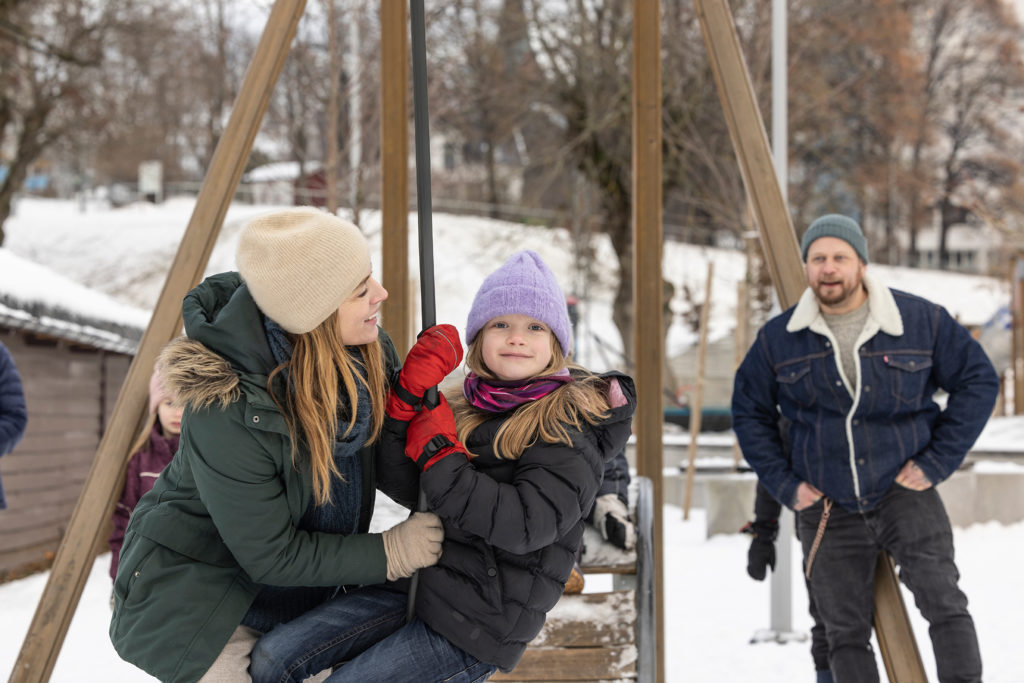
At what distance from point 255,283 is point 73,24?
17.3 metres

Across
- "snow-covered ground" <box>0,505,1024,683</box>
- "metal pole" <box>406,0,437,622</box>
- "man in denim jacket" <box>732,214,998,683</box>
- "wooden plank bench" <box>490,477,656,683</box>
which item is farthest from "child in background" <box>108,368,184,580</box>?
"man in denim jacket" <box>732,214,998,683</box>

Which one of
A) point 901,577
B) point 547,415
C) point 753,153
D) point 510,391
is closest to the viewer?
point 547,415

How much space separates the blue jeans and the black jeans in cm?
142

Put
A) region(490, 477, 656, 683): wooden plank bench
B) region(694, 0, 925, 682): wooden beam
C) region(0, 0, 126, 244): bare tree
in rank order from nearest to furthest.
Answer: region(490, 477, 656, 683): wooden plank bench < region(694, 0, 925, 682): wooden beam < region(0, 0, 126, 244): bare tree

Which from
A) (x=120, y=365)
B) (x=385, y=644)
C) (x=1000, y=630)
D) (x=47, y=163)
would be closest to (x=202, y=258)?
(x=385, y=644)

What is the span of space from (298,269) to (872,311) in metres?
1.90

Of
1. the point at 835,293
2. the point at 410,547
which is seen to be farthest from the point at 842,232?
the point at 410,547

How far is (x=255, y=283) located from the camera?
72.4 inches

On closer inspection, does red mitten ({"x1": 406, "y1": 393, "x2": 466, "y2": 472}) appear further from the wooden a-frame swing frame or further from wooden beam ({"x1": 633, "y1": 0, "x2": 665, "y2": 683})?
wooden beam ({"x1": 633, "y1": 0, "x2": 665, "y2": 683})

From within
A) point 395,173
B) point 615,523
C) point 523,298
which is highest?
point 395,173

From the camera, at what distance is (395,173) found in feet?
12.2

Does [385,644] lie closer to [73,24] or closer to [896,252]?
[73,24]

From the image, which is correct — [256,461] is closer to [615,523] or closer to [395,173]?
[615,523]

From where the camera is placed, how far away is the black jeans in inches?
112
